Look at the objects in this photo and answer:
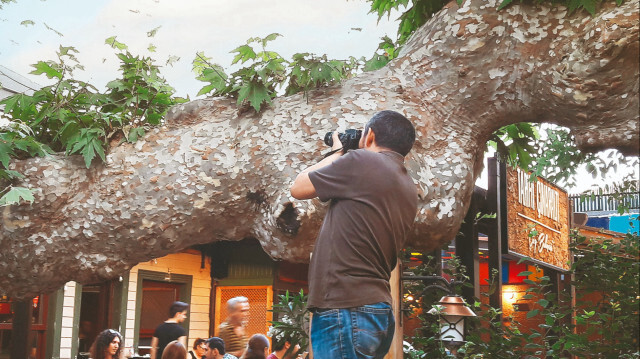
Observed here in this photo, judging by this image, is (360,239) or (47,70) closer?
(360,239)

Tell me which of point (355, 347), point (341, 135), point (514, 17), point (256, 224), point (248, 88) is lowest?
point (355, 347)

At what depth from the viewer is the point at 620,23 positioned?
314 cm

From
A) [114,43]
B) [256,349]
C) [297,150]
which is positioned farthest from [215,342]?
[297,150]

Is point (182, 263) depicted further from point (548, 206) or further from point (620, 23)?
point (620, 23)

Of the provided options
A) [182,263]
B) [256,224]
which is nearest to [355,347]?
[256,224]

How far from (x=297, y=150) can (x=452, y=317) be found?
2.41m

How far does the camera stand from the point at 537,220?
7.27 m

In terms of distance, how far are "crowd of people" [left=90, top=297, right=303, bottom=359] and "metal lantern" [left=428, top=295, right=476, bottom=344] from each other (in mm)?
1441

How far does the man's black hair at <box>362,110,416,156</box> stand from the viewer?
2.88 meters

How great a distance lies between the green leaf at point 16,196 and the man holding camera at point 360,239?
166 cm

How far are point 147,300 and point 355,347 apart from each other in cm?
954

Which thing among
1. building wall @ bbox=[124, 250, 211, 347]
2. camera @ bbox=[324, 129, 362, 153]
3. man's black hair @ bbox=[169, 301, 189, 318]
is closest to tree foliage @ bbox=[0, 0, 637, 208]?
camera @ bbox=[324, 129, 362, 153]

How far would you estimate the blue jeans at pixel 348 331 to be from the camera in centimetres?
255

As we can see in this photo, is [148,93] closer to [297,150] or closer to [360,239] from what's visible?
[297,150]
